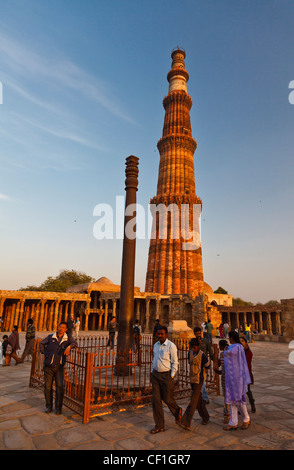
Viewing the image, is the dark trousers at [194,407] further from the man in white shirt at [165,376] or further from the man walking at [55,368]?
the man walking at [55,368]

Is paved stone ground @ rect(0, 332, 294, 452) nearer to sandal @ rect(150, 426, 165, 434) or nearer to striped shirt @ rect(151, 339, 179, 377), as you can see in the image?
sandal @ rect(150, 426, 165, 434)

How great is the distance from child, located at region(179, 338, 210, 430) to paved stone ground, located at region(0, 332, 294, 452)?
13 cm

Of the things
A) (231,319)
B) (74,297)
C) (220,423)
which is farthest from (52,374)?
(231,319)

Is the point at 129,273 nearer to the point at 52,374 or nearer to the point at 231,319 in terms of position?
the point at 52,374

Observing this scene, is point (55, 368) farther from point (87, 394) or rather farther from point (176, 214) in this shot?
point (176, 214)

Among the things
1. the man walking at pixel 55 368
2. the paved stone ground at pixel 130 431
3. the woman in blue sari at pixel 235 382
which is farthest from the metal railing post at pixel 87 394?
the woman in blue sari at pixel 235 382

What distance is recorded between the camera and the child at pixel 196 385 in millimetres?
3889

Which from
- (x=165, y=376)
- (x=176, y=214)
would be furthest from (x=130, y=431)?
(x=176, y=214)

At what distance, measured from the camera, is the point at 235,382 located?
402 cm

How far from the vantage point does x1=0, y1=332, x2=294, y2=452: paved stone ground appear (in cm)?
333

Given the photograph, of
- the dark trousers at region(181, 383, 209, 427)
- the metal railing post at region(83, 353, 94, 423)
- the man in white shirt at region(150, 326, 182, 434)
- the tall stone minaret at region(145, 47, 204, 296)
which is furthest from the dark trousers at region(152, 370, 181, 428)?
the tall stone minaret at region(145, 47, 204, 296)

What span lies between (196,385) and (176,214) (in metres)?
36.4

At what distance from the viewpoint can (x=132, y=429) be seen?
3822mm
